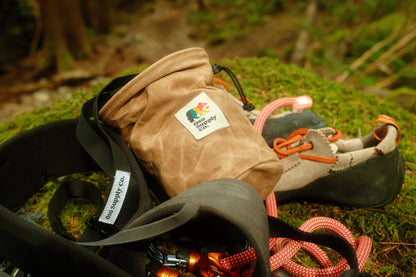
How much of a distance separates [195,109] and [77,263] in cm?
60

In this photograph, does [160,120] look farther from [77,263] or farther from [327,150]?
[327,150]

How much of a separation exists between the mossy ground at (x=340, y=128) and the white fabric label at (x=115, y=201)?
1.32 feet

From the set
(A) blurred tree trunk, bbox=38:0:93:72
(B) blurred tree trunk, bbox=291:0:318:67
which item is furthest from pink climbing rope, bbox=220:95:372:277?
(A) blurred tree trunk, bbox=38:0:93:72

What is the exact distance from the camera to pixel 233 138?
3.02 feet

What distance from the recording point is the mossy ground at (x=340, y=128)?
1.14 metres

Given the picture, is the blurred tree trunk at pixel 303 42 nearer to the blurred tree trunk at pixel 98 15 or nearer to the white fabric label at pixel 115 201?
the white fabric label at pixel 115 201

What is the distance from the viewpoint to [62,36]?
439 cm

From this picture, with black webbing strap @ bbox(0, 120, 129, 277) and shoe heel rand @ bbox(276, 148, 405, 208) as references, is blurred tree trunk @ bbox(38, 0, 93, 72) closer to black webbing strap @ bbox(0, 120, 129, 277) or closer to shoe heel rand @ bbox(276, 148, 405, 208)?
black webbing strap @ bbox(0, 120, 129, 277)

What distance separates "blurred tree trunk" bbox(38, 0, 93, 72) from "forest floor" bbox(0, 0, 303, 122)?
0.20 meters

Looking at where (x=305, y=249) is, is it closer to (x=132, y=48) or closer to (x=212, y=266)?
(x=212, y=266)

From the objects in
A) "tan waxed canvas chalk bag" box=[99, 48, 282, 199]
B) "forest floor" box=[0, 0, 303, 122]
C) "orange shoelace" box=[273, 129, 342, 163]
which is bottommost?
"forest floor" box=[0, 0, 303, 122]

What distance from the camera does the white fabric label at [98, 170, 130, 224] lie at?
877 millimetres

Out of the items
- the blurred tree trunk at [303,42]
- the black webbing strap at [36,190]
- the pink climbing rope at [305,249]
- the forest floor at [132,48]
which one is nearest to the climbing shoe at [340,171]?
the pink climbing rope at [305,249]

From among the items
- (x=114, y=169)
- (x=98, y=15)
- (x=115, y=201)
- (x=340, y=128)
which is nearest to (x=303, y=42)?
(x=340, y=128)
